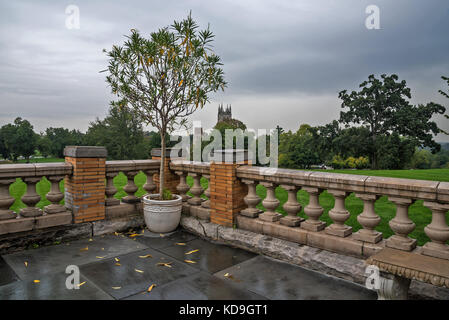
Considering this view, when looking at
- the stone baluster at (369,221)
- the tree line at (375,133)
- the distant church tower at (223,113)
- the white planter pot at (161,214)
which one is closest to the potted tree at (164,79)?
the white planter pot at (161,214)

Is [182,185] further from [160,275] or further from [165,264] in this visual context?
[160,275]

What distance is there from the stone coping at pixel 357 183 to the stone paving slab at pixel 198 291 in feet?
5.47

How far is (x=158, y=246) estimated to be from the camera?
470 cm

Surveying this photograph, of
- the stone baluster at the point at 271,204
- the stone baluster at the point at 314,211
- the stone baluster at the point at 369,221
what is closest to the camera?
the stone baluster at the point at 369,221

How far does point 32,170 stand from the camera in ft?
15.1

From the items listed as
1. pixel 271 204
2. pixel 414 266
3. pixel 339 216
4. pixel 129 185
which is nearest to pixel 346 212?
pixel 339 216

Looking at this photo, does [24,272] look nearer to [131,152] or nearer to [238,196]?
[238,196]

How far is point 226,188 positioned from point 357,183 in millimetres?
2090

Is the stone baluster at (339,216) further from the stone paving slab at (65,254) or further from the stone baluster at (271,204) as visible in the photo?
the stone paving slab at (65,254)

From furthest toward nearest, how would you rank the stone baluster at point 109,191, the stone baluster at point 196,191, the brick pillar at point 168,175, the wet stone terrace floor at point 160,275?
the brick pillar at point 168,175
the stone baluster at point 196,191
the stone baluster at point 109,191
the wet stone terrace floor at point 160,275

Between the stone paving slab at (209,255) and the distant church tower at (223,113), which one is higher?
the distant church tower at (223,113)

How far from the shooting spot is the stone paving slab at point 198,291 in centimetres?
311
